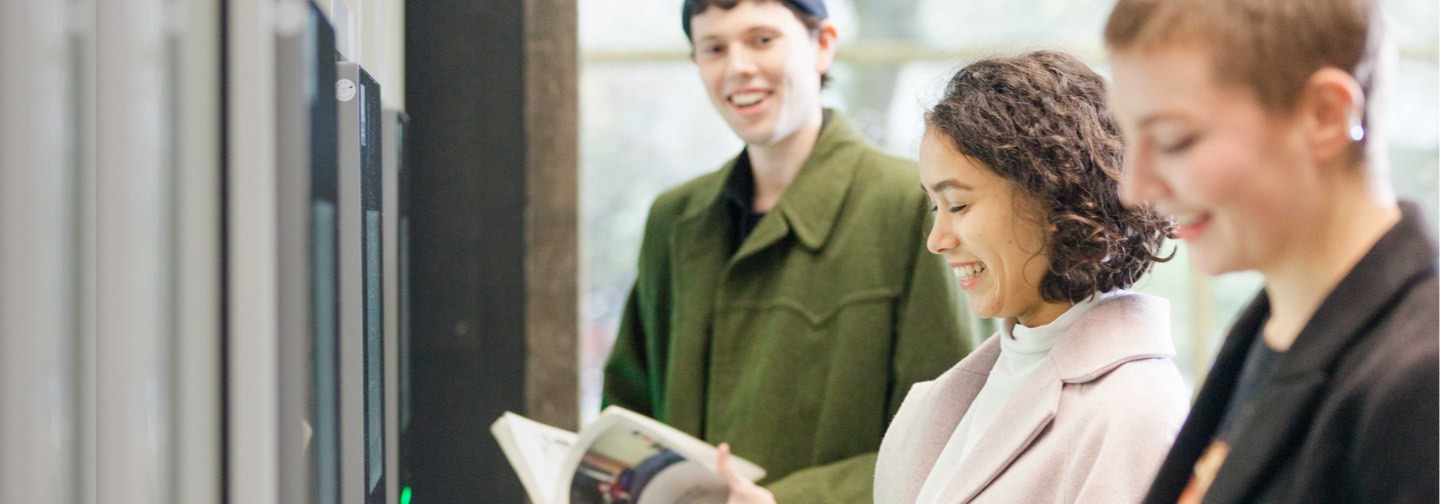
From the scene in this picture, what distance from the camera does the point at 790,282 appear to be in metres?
1.95

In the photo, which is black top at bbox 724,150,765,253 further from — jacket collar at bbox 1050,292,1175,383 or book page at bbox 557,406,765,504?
jacket collar at bbox 1050,292,1175,383

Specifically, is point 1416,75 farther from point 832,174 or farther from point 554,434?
point 554,434

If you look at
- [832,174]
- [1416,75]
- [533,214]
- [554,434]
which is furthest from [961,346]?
[1416,75]

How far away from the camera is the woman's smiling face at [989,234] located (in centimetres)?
122

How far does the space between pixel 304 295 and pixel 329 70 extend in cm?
21

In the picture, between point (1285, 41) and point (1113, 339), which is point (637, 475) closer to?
point (1113, 339)

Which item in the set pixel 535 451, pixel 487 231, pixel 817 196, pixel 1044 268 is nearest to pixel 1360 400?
pixel 1044 268

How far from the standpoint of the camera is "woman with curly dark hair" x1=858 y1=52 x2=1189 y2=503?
1.14 metres

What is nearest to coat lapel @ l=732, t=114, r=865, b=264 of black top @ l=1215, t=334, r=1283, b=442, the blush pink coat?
the blush pink coat

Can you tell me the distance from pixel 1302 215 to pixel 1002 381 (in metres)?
0.60

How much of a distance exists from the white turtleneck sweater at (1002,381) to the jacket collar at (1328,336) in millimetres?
484

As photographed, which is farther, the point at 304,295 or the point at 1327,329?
the point at 304,295

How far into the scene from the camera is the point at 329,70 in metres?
1.07

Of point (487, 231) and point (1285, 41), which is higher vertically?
point (1285, 41)
